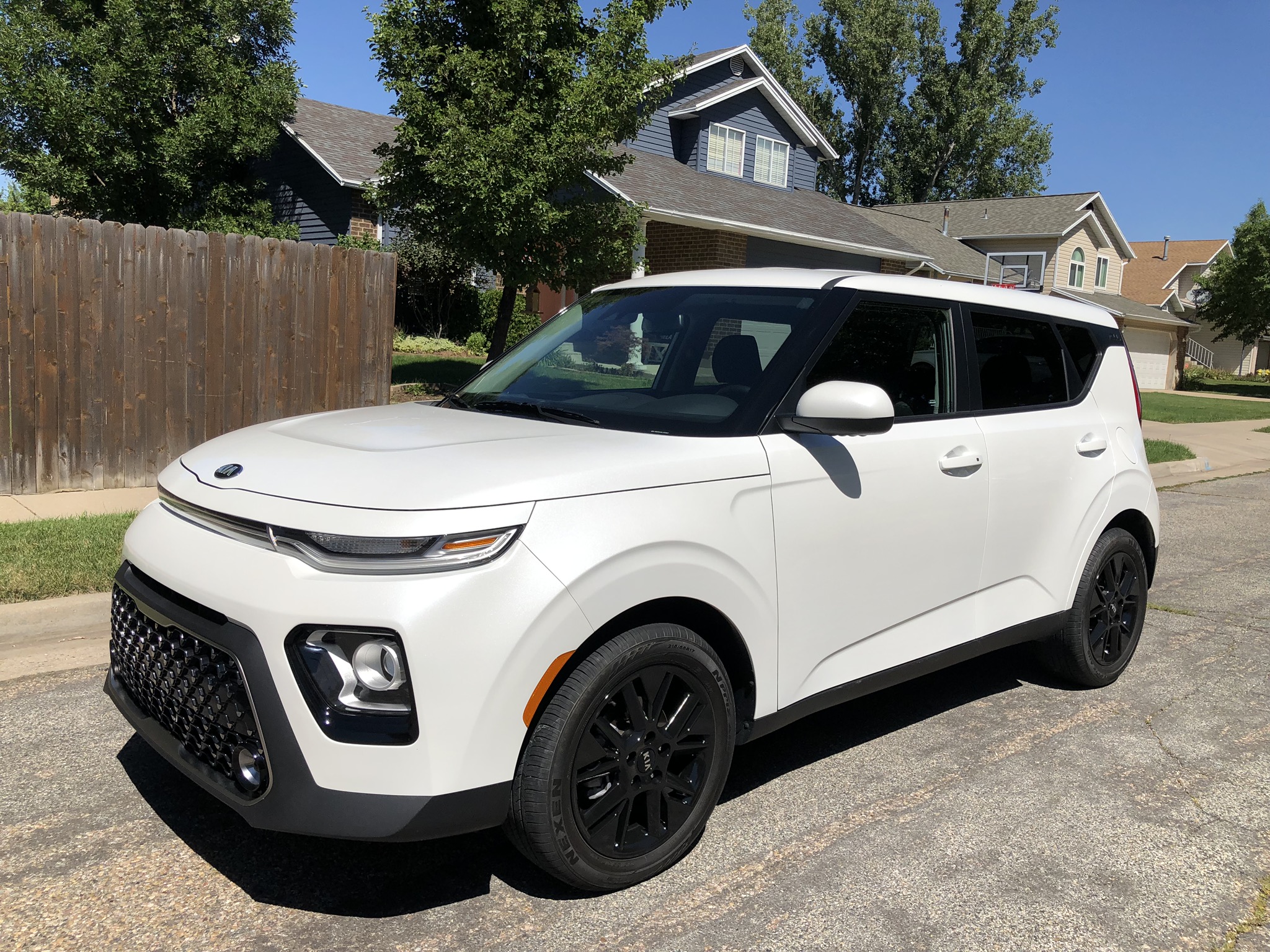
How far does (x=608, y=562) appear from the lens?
2.83 metres

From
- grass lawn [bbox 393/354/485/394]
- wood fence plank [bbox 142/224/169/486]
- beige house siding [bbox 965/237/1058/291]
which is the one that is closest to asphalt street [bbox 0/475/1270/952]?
wood fence plank [bbox 142/224/169/486]

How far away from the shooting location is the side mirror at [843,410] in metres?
3.29

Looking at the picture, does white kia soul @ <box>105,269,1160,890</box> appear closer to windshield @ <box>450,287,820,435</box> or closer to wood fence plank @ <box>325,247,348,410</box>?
windshield @ <box>450,287,820,435</box>

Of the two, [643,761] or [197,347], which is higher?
[197,347]

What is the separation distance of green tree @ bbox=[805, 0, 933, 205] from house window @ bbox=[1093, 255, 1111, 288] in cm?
1600

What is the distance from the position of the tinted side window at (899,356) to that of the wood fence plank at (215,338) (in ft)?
21.5

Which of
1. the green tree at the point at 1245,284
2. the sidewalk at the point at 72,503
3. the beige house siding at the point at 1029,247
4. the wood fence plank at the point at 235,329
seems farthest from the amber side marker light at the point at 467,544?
the green tree at the point at 1245,284

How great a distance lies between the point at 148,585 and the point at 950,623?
9.33ft

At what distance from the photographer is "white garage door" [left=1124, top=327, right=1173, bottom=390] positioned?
40625 millimetres

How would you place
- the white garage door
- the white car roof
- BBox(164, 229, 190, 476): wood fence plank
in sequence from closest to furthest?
the white car roof, BBox(164, 229, 190, 476): wood fence plank, the white garage door

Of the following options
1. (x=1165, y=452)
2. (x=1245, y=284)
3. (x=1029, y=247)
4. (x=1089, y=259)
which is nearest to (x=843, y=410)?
(x=1165, y=452)

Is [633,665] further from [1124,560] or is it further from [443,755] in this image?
[1124,560]

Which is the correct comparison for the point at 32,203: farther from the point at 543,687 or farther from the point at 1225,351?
the point at 1225,351

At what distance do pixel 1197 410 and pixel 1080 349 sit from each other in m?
25.1
